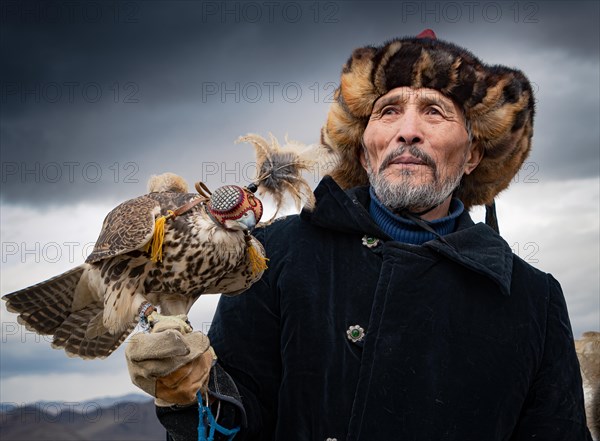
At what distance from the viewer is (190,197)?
2732mm

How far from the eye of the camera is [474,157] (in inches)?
139

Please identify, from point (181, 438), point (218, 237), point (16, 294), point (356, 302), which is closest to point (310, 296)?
point (356, 302)

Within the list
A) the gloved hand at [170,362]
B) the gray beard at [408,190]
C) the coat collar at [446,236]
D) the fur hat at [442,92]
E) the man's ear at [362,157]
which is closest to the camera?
the gloved hand at [170,362]

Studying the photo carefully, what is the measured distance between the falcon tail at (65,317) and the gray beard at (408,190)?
107 cm

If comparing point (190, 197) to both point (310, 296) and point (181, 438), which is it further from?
point (181, 438)

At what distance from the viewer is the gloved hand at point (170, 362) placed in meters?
2.34

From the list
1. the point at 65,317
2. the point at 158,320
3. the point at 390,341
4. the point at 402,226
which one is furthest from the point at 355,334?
the point at 65,317

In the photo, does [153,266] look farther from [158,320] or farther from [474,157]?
[474,157]

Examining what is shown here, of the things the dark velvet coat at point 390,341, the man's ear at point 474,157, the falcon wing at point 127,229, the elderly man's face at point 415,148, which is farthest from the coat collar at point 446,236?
the falcon wing at point 127,229

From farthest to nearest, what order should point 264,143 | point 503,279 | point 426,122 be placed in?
point 426,122 < point 503,279 < point 264,143

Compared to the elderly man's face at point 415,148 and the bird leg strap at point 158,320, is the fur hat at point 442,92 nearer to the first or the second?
the elderly man's face at point 415,148

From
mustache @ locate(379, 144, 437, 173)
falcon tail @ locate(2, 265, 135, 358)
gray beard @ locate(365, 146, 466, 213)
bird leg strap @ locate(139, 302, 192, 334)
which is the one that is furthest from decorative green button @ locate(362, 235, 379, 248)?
falcon tail @ locate(2, 265, 135, 358)

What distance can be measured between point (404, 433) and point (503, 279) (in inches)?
26.0

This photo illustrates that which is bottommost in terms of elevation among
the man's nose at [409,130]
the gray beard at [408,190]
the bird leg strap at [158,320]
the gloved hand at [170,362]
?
the gloved hand at [170,362]
